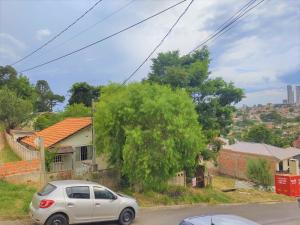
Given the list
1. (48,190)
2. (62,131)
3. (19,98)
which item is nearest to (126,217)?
(48,190)

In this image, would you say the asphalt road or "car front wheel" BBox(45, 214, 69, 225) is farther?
the asphalt road

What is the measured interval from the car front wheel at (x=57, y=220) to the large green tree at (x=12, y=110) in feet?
99.4

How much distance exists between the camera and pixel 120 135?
695 inches

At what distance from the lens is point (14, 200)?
13898 mm

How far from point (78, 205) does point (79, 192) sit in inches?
16.8

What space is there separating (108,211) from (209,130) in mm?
13090

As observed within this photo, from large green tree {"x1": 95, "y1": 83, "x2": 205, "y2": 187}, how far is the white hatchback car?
12.8ft

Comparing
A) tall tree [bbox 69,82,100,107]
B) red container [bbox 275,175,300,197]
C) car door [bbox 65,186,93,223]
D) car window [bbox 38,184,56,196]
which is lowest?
red container [bbox 275,175,300,197]

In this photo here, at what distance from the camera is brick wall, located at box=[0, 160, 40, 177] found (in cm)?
1741

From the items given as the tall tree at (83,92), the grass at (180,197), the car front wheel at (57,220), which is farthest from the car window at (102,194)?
the tall tree at (83,92)

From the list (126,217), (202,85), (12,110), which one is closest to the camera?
(126,217)

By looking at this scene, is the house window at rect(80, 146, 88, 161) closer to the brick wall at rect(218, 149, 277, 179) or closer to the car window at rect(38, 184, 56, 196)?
the car window at rect(38, 184, 56, 196)

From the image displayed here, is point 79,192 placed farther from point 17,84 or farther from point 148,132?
point 17,84

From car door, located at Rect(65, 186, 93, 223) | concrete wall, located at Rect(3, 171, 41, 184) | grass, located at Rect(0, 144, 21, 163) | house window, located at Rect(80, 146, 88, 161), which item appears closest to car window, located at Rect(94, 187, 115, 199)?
car door, located at Rect(65, 186, 93, 223)
